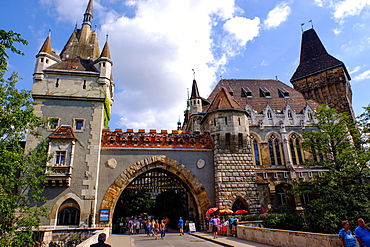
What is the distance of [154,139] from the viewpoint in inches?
758

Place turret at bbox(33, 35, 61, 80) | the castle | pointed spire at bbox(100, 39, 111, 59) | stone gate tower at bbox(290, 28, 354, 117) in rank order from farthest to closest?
1. stone gate tower at bbox(290, 28, 354, 117)
2. pointed spire at bbox(100, 39, 111, 59)
3. turret at bbox(33, 35, 61, 80)
4. the castle

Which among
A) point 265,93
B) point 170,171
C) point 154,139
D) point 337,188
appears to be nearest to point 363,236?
point 337,188

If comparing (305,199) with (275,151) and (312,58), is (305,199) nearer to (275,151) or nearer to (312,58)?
Result: (275,151)

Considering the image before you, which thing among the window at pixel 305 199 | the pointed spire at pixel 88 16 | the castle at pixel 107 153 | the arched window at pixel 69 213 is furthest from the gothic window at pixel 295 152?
the pointed spire at pixel 88 16

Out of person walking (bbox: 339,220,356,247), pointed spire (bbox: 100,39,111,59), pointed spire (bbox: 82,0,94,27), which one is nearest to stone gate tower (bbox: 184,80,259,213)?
pointed spire (bbox: 100,39,111,59)

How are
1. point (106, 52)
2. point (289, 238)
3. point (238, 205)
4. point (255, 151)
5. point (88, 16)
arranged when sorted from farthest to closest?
point (255, 151), point (88, 16), point (106, 52), point (238, 205), point (289, 238)

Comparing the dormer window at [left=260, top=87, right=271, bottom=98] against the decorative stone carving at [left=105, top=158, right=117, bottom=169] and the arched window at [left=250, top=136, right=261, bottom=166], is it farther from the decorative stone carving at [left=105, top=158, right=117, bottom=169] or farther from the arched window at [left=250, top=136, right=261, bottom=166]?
the decorative stone carving at [left=105, top=158, right=117, bottom=169]

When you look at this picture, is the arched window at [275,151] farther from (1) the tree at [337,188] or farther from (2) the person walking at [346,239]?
(2) the person walking at [346,239]

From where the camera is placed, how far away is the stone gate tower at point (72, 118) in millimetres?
16156

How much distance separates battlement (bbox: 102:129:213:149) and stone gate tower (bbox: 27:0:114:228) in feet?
3.49

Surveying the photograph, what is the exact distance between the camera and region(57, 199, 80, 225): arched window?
15.9 metres

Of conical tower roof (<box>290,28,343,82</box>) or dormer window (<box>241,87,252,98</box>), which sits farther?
conical tower roof (<box>290,28,343,82</box>)

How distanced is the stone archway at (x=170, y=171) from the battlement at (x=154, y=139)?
1.17 metres

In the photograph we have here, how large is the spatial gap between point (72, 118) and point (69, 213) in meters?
6.38
